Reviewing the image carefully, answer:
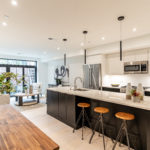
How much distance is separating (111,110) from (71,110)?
1119 mm

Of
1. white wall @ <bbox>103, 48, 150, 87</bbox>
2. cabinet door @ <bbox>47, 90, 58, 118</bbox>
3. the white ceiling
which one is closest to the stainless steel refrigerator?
white wall @ <bbox>103, 48, 150, 87</bbox>

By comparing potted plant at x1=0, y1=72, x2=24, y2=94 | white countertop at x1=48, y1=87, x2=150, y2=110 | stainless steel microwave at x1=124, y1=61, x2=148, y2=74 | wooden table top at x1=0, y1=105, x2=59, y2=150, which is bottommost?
wooden table top at x1=0, y1=105, x2=59, y2=150

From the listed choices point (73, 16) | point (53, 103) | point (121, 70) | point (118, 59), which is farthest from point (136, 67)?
point (53, 103)

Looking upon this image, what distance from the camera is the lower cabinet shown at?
10.3ft

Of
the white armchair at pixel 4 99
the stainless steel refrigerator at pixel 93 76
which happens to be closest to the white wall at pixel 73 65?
the stainless steel refrigerator at pixel 93 76

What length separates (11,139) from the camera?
3.45 feet

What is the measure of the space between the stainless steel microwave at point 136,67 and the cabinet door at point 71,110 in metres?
2.73

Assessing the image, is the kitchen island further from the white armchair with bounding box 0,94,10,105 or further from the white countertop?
the white armchair with bounding box 0,94,10,105

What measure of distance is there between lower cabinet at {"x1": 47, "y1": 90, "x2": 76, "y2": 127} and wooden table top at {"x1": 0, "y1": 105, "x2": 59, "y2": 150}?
184 cm

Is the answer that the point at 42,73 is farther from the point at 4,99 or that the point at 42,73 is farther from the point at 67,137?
the point at 67,137

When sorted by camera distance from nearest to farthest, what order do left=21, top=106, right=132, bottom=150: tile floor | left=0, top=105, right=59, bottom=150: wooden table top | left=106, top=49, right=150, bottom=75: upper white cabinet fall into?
left=0, top=105, right=59, bottom=150: wooden table top < left=21, top=106, right=132, bottom=150: tile floor < left=106, top=49, right=150, bottom=75: upper white cabinet

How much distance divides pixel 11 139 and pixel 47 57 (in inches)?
288

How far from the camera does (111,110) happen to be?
263cm

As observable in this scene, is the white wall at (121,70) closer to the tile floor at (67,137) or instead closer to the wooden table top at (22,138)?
the tile floor at (67,137)
